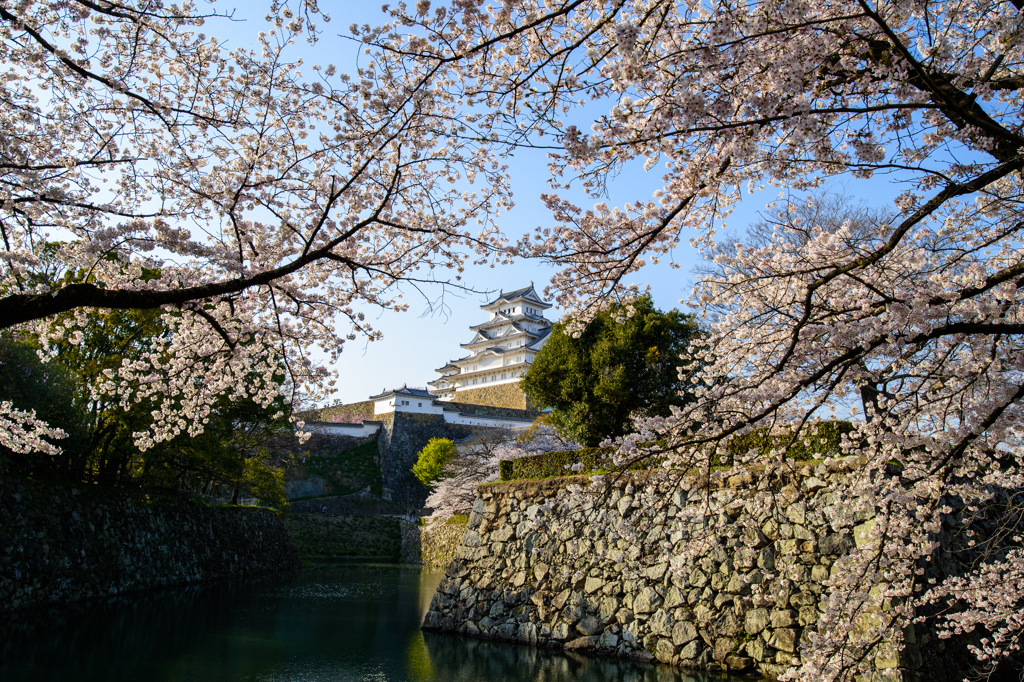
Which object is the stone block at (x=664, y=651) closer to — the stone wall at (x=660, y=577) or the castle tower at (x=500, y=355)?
the stone wall at (x=660, y=577)

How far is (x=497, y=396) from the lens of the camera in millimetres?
35156

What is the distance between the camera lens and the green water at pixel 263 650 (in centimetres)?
567

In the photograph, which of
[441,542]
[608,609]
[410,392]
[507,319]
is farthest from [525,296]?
[608,609]

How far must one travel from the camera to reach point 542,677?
229 inches

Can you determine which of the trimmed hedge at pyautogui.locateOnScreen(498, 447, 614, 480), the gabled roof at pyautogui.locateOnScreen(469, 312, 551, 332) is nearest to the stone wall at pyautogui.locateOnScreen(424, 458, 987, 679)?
the trimmed hedge at pyautogui.locateOnScreen(498, 447, 614, 480)

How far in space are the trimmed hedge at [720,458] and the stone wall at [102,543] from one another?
6761 mm

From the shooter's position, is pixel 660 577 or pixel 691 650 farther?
pixel 660 577

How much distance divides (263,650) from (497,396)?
2843 centimetres

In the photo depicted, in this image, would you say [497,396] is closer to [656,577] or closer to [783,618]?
[656,577]

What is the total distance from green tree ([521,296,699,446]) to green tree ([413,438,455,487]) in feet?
46.0

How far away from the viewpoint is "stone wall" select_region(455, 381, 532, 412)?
108ft

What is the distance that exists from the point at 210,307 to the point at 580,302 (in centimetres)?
272

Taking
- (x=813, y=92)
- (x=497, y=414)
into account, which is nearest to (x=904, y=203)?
(x=813, y=92)

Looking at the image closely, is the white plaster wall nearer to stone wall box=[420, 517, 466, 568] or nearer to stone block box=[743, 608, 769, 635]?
stone wall box=[420, 517, 466, 568]
